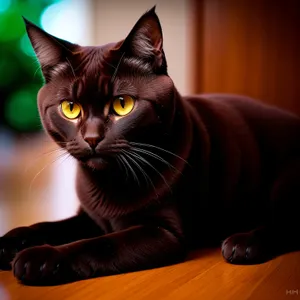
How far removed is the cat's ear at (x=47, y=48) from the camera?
3.31 feet

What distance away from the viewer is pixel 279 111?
4.34ft

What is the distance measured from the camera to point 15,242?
1033 millimetres

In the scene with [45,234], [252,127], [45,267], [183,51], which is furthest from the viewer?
[183,51]

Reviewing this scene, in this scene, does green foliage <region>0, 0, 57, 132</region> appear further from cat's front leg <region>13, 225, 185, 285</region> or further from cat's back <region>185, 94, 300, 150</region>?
cat's front leg <region>13, 225, 185, 285</region>

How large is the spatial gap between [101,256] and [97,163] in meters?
0.19

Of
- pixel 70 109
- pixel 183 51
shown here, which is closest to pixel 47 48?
pixel 70 109

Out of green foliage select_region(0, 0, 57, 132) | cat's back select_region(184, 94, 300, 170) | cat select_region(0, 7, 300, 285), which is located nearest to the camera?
cat select_region(0, 7, 300, 285)

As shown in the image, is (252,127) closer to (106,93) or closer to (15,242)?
(106,93)

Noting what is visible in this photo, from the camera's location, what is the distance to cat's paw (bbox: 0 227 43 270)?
3.29 ft

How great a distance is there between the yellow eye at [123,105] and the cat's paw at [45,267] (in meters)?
0.30

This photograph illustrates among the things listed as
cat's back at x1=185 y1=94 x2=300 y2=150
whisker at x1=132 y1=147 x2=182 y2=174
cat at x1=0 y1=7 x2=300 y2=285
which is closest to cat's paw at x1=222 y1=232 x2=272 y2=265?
cat at x1=0 y1=7 x2=300 y2=285

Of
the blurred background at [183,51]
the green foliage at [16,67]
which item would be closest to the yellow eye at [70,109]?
the blurred background at [183,51]

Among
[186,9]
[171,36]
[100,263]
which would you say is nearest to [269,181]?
[100,263]

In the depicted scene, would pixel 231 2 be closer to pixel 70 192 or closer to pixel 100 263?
pixel 70 192
